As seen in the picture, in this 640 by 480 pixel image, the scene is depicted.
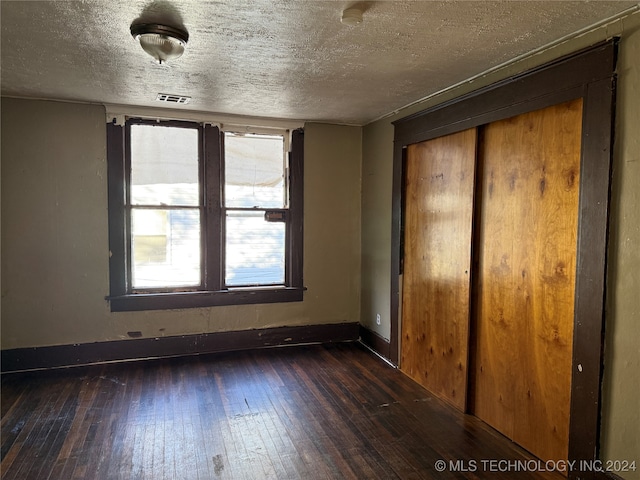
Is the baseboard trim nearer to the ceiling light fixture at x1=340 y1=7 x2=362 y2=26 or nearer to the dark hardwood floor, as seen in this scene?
the dark hardwood floor

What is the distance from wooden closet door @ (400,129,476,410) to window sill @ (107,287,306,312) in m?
1.30

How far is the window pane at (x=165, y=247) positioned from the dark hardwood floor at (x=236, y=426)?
0.80m

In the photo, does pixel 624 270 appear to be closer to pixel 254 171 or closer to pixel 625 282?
pixel 625 282

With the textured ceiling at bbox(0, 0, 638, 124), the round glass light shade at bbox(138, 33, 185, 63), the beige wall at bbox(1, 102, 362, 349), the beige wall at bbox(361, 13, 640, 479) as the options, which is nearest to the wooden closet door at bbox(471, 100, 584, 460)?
the beige wall at bbox(361, 13, 640, 479)

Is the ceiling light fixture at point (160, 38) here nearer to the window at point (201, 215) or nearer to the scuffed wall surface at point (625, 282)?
the window at point (201, 215)

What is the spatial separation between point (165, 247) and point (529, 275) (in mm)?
3156

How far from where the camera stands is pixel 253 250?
4375 millimetres

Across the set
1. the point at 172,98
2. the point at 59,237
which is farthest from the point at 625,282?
the point at 59,237

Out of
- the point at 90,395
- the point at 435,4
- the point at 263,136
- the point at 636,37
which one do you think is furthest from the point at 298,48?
the point at 90,395

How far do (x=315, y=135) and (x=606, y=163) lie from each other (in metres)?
2.93

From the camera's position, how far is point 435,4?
73.0 inches

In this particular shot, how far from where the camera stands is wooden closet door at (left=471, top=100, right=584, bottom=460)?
230 centimetres

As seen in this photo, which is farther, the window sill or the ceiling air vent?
the window sill

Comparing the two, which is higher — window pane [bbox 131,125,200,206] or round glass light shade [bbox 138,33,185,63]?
round glass light shade [bbox 138,33,185,63]
